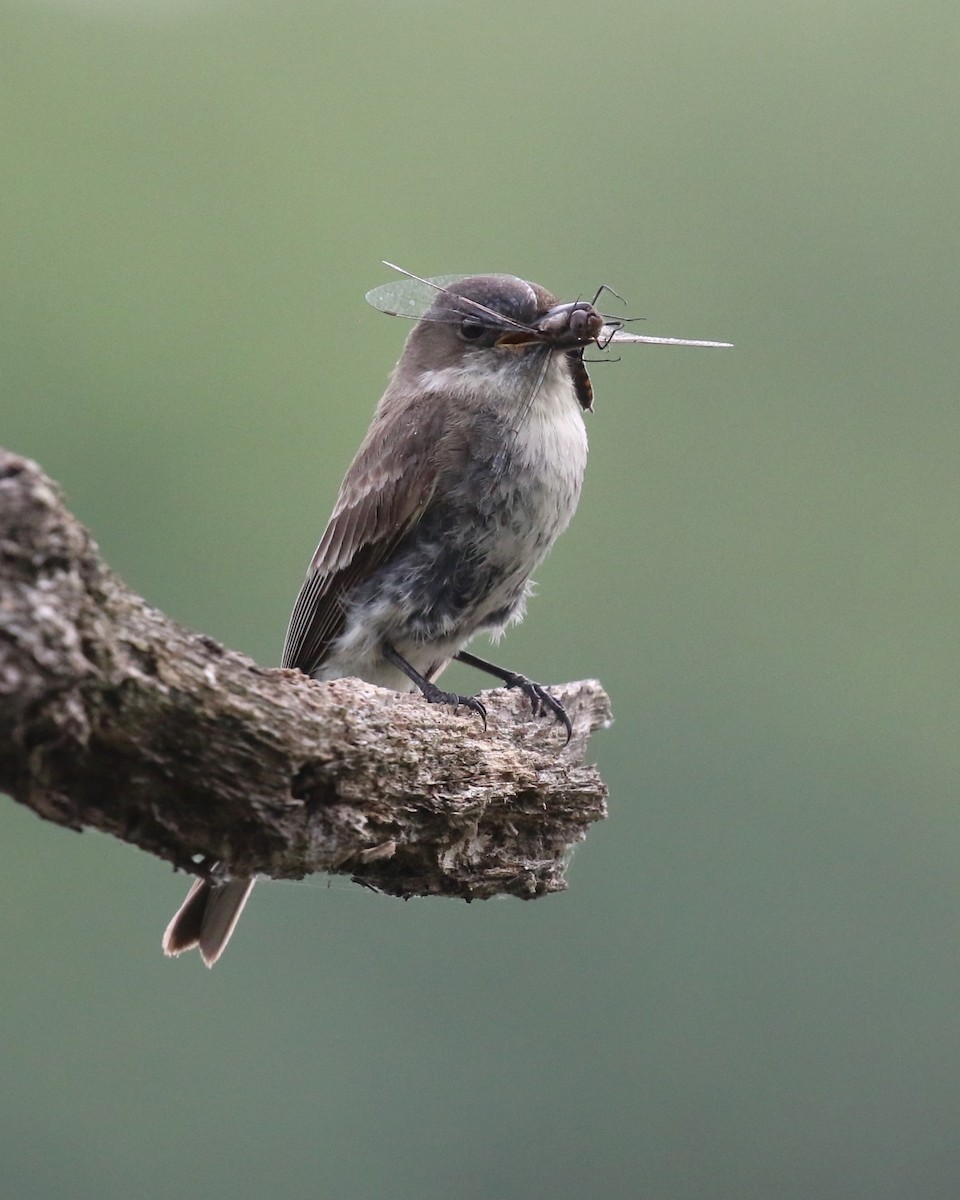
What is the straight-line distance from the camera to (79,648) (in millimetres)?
2484

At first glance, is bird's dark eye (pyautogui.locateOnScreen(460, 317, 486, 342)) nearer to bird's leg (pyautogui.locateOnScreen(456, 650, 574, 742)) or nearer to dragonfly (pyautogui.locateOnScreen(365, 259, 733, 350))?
dragonfly (pyautogui.locateOnScreen(365, 259, 733, 350))

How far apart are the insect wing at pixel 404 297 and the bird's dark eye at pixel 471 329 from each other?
138 millimetres

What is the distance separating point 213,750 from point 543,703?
88.0 inches

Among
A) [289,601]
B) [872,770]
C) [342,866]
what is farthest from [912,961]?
[342,866]

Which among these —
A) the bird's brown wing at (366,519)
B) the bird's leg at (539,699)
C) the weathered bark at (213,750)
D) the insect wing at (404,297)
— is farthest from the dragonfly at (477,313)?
the weathered bark at (213,750)

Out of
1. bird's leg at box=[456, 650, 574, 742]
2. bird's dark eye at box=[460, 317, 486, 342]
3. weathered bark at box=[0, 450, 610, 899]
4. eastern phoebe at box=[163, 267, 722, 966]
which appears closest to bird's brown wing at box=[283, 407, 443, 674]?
eastern phoebe at box=[163, 267, 722, 966]

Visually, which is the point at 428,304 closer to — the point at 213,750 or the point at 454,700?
the point at 454,700

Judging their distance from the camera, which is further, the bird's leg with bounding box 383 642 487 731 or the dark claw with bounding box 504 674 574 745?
the dark claw with bounding box 504 674 574 745

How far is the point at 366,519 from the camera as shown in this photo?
4910 mm

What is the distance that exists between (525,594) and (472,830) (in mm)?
1512

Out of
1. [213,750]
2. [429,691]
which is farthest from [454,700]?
[213,750]

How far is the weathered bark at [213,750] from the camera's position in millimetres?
2395

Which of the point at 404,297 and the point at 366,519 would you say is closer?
the point at 404,297

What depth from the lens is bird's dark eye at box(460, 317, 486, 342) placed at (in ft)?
16.1
